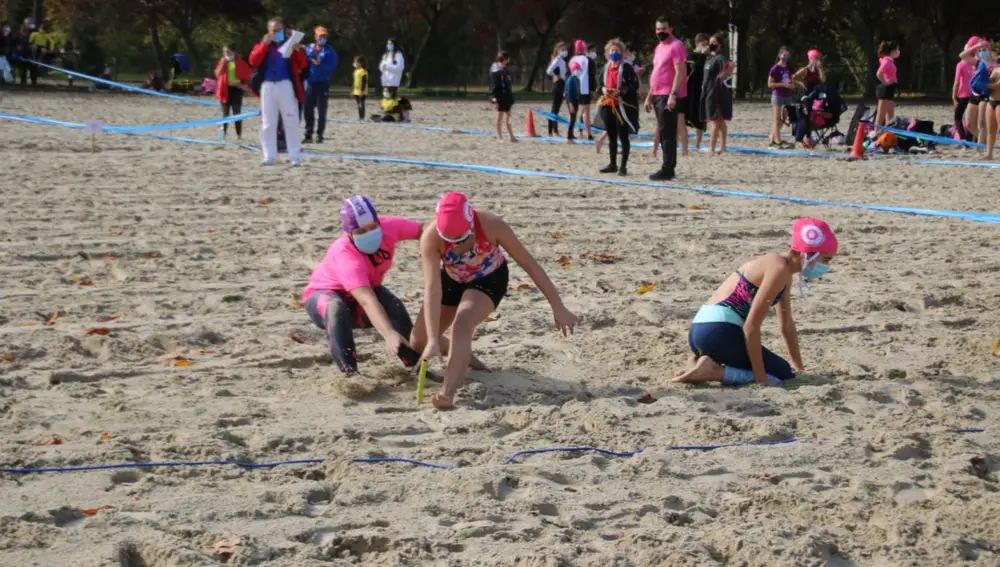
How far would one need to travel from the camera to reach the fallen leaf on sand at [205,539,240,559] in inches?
162

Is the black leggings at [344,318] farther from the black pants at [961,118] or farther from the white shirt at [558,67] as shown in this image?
the white shirt at [558,67]

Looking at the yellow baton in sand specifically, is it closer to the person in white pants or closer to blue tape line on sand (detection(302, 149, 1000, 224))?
blue tape line on sand (detection(302, 149, 1000, 224))

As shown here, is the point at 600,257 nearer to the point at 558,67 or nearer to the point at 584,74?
the point at 584,74

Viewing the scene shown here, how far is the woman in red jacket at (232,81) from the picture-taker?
737 inches

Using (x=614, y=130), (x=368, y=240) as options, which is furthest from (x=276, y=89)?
(x=368, y=240)

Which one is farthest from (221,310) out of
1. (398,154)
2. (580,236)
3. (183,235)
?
(398,154)

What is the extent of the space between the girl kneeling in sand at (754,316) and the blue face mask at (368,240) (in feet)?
5.37

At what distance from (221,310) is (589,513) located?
3.65 m

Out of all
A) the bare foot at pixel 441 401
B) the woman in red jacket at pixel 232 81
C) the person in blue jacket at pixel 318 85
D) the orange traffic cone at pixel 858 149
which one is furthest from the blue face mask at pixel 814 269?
the woman in red jacket at pixel 232 81

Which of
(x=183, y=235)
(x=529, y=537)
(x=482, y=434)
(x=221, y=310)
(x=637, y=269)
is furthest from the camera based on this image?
(x=183, y=235)

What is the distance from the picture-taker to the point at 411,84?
1897 inches

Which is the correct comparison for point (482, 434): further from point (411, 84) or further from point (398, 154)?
point (411, 84)

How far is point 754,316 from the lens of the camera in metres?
6.07

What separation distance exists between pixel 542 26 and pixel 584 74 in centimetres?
3314
